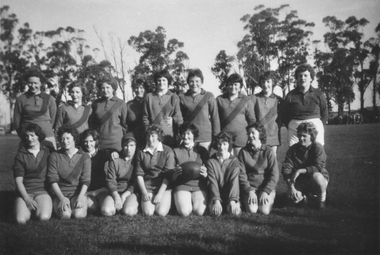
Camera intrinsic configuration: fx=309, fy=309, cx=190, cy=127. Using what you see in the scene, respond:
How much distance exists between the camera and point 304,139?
5422 mm

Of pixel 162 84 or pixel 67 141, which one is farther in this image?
pixel 162 84

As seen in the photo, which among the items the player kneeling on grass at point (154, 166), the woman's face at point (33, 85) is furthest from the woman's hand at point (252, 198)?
the woman's face at point (33, 85)

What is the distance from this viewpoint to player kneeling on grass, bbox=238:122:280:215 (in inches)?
202

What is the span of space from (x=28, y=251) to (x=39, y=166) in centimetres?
172

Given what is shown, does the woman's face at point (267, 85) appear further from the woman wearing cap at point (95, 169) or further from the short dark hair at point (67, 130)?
the short dark hair at point (67, 130)

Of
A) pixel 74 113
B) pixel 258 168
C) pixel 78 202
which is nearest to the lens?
pixel 78 202

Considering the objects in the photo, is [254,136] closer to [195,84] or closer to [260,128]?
[260,128]

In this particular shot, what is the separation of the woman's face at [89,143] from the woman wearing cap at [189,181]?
1.45 m

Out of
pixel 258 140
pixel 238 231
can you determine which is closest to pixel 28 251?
pixel 238 231

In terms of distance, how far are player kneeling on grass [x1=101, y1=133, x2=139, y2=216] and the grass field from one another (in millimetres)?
225

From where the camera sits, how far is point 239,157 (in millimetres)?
5359

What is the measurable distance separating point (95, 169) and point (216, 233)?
105 inches

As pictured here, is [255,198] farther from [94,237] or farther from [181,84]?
[181,84]

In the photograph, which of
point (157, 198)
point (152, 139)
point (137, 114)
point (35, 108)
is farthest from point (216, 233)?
point (35, 108)
